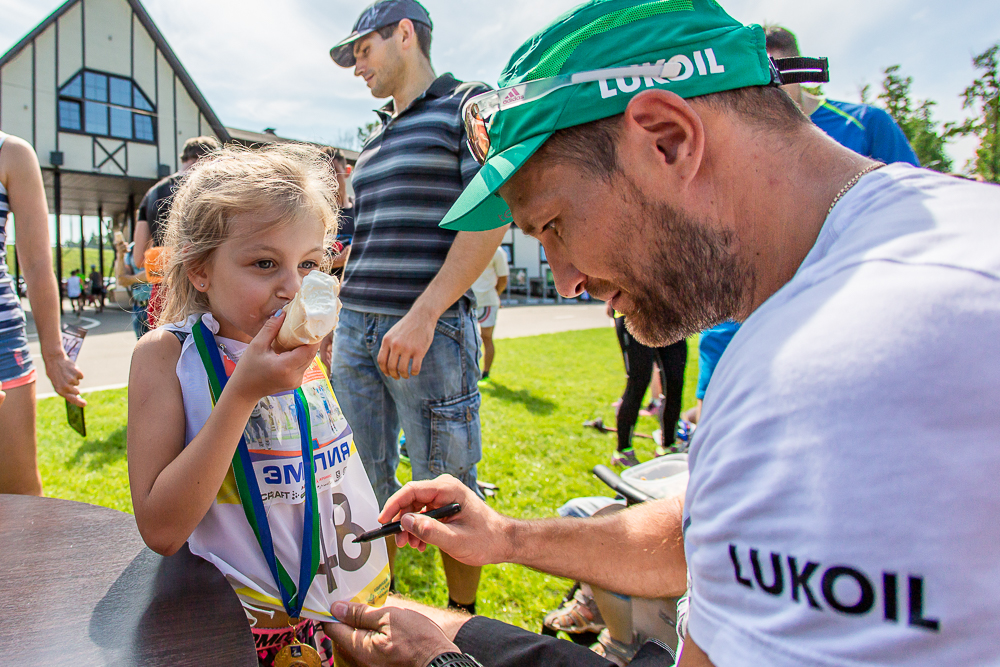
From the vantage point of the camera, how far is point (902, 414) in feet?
1.66

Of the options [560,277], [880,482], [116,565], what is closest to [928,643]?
[880,482]

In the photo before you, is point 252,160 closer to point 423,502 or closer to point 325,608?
point 423,502

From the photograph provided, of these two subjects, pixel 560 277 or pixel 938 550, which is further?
pixel 560 277

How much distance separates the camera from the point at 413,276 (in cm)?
242

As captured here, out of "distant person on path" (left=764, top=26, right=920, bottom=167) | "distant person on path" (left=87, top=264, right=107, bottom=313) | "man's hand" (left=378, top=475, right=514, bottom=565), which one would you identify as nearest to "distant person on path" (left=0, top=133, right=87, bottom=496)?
"man's hand" (left=378, top=475, right=514, bottom=565)

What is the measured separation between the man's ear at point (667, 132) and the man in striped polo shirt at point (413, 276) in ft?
4.16

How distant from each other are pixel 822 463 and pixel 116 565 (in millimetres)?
1298

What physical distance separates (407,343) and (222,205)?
0.80 m

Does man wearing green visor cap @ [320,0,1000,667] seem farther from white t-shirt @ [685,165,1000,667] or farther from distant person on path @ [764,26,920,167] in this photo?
distant person on path @ [764,26,920,167]

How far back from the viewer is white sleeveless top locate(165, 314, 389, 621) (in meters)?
1.41

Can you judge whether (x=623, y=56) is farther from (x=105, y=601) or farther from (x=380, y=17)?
(x=380, y=17)

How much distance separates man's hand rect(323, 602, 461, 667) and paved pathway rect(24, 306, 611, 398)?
193 centimetres

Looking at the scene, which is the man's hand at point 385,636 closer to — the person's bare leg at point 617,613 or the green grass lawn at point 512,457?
the person's bare leg at point 617,613

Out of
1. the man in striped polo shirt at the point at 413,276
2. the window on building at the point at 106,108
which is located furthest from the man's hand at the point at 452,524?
the window on building at the point at 106,108
